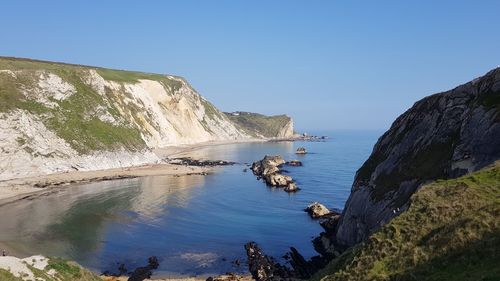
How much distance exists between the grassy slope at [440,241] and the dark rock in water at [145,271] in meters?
19.3

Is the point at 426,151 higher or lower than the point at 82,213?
higher

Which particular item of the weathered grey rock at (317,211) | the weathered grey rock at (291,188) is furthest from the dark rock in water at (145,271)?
the weathered grey rock at (291,188)

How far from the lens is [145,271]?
41.0 m

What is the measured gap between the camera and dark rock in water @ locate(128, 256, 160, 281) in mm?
39188

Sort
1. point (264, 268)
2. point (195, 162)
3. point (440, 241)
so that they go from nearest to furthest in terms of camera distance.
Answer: point (440, 241) < point (264, 268) < point (195, 162)

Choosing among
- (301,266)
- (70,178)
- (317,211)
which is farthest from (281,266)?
(70,178)

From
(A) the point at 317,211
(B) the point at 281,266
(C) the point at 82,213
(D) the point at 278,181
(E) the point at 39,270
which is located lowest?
(B) the point at 281,266

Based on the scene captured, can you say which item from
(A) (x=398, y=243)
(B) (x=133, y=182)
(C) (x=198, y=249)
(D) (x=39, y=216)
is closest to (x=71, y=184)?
(B) (x=133, y=182)

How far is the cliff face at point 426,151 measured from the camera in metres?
36.6

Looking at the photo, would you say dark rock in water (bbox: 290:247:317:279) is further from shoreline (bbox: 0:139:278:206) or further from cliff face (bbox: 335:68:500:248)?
shoreline (bbox: 0:139:278:206)

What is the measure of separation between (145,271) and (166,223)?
20445 millimetres

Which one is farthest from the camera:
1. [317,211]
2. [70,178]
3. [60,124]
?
[60,124]

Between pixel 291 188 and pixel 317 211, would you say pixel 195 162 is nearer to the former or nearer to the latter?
pixel 291 188

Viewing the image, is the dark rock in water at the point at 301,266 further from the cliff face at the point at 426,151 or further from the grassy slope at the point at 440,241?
the grassy slope at the point at 440,241
